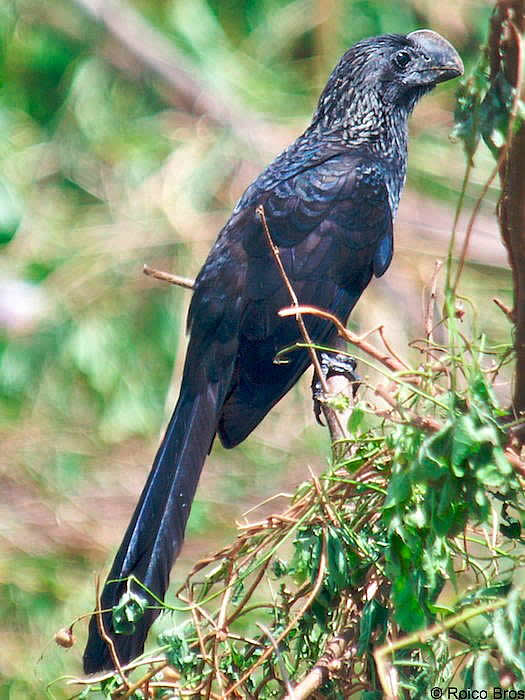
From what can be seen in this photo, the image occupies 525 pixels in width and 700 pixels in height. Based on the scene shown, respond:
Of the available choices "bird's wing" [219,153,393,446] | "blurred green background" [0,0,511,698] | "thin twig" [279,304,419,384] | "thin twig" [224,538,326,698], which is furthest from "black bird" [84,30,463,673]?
"blurred green background" [0,0,511,698]

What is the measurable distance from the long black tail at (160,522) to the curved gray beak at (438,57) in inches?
59.1

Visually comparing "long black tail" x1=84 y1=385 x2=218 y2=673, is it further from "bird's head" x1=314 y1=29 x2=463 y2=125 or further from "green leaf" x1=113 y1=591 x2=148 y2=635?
"bird's head" x1=314 y1=29 x2=463 y2=125

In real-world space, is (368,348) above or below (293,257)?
above

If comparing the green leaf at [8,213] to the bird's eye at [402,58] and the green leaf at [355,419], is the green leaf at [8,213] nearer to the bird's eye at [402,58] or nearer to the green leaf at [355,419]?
the bird's eye at [402,58]

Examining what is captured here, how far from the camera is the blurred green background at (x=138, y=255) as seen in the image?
547 centimetres

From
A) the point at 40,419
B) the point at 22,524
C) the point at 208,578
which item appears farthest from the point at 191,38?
the point at 208,578

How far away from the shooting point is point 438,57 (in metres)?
3.81

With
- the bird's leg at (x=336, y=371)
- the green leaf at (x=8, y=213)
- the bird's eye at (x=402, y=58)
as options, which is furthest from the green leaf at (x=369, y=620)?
the green leaf at (x=8, y=213)

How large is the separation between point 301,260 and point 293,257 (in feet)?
0.09

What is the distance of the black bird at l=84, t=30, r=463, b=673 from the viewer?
2.95 meters

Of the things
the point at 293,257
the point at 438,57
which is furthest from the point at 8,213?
the point at 293,257

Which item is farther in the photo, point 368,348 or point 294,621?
point 294,621

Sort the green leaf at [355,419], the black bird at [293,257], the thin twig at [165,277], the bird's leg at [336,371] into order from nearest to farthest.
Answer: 1. the green leaf at [355,419]
2. the thin twig at [165,277]
3. the black bird at [293,257]
4. the bird's leg at [336,371]

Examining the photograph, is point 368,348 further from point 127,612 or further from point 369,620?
point 127,612
